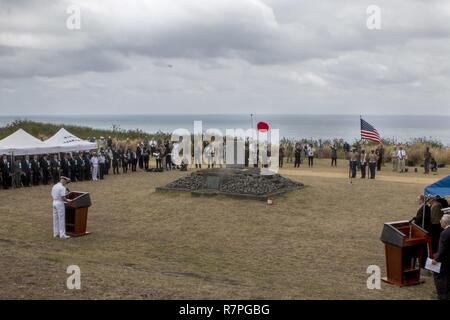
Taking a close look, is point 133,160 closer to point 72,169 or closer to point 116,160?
point 116,160

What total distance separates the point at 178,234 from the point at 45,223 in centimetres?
431

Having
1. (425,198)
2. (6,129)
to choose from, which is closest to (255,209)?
(425,198)

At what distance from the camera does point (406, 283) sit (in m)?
10.8

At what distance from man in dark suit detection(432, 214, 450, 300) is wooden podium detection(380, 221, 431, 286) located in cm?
121

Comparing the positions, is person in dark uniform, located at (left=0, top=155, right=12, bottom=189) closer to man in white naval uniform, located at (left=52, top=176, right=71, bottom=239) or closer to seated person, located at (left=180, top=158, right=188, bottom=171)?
seated person, located at (left=180, top=158, right=188, bottom=171)

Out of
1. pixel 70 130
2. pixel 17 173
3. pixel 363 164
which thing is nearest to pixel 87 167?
pixel 17 173

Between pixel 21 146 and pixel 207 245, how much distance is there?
16019mm

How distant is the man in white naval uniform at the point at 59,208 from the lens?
1447 cm

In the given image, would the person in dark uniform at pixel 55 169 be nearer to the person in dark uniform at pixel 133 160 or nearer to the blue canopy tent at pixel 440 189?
the person in dark uniform at pixel 133 160

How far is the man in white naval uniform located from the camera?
1447 cm

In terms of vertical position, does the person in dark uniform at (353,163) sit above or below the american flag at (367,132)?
below

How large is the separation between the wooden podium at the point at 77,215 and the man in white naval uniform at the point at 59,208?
0.92 feet

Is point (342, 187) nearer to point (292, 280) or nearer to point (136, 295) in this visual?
point (292, 280)

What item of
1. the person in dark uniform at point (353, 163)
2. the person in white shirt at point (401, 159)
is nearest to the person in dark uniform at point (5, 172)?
the person in dark uniform at point (353, 163)
